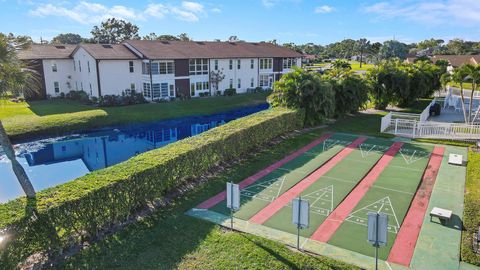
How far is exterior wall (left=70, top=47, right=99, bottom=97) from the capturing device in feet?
127

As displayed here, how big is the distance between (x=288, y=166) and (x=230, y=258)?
7.96m

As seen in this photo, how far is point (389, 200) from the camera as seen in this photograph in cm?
1265

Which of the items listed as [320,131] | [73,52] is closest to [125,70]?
[73,52]

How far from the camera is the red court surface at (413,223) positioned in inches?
364

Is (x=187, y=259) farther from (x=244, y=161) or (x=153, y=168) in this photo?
(x=244, y=161)

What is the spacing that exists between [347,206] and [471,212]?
12.5ft

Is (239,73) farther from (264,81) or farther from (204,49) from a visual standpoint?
(204,49)

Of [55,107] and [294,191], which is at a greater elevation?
[55,107]

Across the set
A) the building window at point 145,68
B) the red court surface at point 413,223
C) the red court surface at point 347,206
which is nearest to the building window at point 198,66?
the building window at point 145,68

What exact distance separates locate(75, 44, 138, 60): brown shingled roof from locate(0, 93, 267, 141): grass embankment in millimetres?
5718

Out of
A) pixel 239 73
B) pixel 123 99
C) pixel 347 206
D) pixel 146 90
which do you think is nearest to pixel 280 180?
pixel 347 206

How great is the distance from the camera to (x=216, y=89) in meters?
46.6

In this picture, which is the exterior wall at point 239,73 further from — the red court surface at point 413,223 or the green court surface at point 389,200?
the red court surface at point 413,223

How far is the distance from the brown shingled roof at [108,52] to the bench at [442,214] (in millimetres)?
34841
